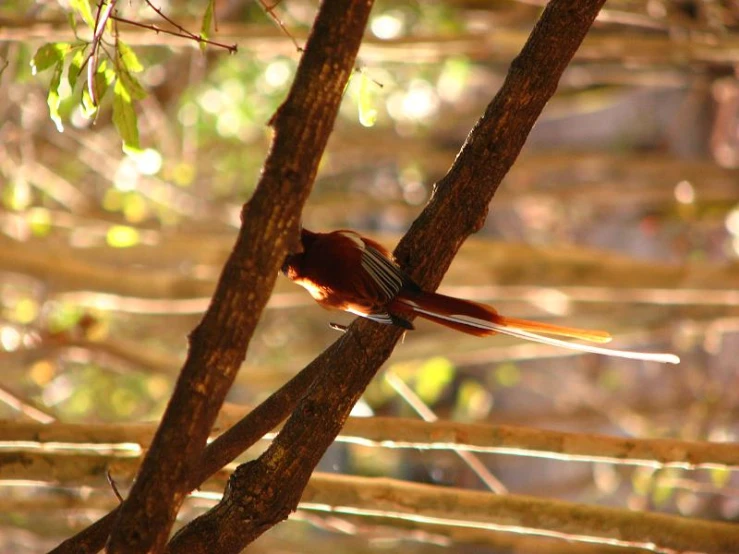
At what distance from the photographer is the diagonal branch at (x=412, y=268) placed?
3.20 feet

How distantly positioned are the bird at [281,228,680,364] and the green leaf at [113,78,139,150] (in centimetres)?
24

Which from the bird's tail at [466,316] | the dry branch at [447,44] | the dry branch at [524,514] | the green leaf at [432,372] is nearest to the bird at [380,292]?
the bird's tail at [466,316]

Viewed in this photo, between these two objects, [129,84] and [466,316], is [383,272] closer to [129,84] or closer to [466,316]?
[466,316]

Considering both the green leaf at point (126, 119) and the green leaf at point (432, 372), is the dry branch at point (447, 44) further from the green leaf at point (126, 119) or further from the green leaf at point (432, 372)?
the green leaf at point (432, 372)

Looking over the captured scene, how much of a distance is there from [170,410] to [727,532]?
0.97 meters

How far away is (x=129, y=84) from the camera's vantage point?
1.02m

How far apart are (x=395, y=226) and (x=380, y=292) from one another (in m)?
4.19

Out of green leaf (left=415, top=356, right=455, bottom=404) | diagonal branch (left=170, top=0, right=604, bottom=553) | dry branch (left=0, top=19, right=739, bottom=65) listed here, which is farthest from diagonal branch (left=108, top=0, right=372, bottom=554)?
green leaf (left=415, top=356, right=455, bottom=404)

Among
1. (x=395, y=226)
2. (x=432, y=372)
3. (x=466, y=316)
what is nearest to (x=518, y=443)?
(x=466, y=316)

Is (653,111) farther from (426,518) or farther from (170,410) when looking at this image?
(170,410)

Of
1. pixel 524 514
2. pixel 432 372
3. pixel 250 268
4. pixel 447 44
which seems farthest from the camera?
pixel 432 372

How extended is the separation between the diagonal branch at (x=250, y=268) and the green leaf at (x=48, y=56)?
0.37 meters

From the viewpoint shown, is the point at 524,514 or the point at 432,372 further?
the point at 432,372

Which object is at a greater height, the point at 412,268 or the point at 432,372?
the point at 432,372
